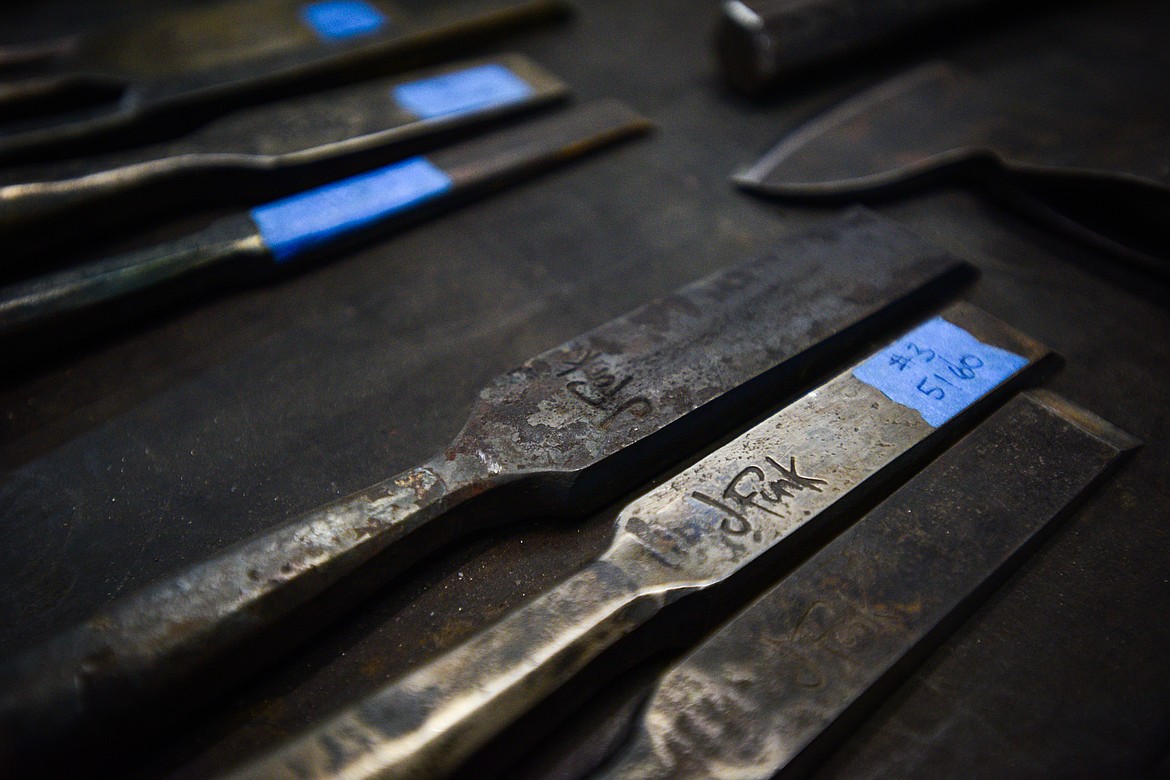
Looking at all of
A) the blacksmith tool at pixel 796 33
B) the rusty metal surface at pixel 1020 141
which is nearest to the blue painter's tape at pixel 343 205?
the rusty metal surface at pixel 1020 141

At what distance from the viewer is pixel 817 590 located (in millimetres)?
975

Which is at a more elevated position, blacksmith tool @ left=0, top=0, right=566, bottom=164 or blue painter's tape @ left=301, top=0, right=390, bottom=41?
blue painter's tape @ left=301, top=0, right=390, bottom=41

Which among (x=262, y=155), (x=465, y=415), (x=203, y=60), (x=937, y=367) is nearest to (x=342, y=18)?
(x=203, y=60)

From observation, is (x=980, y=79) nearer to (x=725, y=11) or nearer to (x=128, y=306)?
(x=725, y=11)

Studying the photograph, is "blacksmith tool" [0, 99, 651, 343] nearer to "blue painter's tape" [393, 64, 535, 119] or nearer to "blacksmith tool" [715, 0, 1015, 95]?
"blue painter's tape" [393, 64, 535, 119]

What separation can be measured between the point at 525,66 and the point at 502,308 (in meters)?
0.84

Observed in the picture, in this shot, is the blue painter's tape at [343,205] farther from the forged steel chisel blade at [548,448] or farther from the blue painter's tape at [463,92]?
the forged steel chisel blade at [548,448]

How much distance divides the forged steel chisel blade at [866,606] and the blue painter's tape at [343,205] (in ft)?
3.40

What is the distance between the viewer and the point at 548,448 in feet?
3.54

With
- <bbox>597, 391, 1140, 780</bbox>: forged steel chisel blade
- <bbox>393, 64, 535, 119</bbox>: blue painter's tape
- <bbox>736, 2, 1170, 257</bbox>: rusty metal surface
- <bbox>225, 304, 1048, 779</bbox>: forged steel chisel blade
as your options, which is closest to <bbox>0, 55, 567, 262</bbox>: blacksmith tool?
<bbox>393, 64, 535, 119</bbox>: blue painter's tape

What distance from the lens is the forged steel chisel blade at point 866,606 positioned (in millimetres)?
855

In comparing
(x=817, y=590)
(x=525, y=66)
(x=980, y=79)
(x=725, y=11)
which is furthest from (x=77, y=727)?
(x=980, y=79)

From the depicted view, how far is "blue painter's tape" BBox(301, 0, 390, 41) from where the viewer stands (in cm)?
210

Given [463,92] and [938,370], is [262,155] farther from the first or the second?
[938,370]
